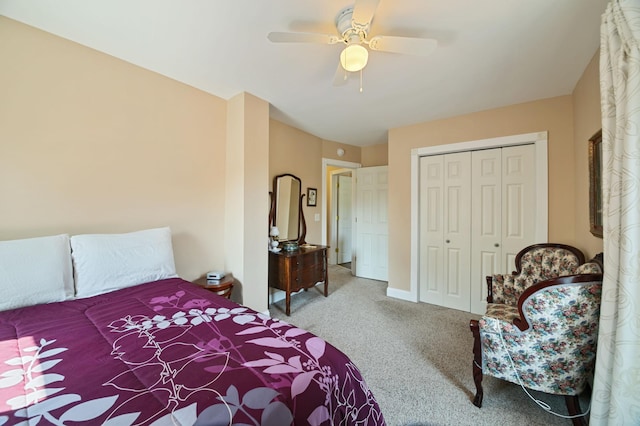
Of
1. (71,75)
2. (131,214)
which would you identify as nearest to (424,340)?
(131,214)

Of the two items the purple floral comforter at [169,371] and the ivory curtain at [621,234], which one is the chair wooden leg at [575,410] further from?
the purple floral comforter at [169,371]

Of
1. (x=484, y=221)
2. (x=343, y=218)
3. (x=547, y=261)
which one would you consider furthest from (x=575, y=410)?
(x=343, y=218)

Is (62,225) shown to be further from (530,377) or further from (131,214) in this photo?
(530,377)

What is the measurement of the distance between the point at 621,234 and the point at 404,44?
1.44 metres

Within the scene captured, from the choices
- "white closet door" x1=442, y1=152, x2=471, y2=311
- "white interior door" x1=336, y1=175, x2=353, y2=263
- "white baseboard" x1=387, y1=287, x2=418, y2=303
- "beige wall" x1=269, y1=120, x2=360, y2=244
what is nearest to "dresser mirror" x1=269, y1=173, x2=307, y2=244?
"beige wall" x1=269, y1=120, x2=360, y2=244

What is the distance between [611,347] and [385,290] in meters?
2.80

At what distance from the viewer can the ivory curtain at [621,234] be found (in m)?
1.03

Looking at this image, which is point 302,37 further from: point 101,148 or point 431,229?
point 431,229

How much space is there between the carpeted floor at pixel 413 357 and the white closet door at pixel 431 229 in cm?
27

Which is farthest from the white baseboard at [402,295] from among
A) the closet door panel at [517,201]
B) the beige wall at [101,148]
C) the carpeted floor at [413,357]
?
the beige wall at [101,148]

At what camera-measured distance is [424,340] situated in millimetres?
2387

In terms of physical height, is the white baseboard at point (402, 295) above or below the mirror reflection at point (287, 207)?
below

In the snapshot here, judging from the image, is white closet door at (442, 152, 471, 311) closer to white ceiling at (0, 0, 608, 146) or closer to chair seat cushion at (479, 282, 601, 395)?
white ceiling at (0, 0, 608, 146)

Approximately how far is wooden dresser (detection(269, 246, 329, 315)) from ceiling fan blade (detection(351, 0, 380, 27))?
2.33 meters
